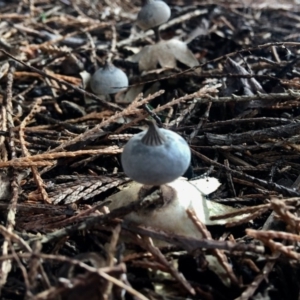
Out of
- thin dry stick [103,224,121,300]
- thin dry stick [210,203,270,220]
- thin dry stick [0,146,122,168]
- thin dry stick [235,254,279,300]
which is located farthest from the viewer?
thin dry stick [0,146,122,168]

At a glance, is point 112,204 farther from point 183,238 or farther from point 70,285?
point 70,285

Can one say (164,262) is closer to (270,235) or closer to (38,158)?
(270,235)

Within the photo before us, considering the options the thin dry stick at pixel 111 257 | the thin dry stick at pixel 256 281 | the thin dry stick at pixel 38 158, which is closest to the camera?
the thin dry stick at pixel 111 257

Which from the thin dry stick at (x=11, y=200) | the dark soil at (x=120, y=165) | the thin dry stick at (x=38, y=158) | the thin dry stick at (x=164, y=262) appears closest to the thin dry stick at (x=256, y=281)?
the dark soil at (x=120, y=165)

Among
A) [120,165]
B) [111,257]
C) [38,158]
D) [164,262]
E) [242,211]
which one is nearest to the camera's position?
[111,257]

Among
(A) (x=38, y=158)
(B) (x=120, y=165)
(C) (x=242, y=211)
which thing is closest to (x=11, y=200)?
(A) (x=38, y=158)

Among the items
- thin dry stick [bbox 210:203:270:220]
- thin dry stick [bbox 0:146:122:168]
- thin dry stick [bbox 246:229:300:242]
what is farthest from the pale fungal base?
thin dry stick [bbox 0:146:122:168]

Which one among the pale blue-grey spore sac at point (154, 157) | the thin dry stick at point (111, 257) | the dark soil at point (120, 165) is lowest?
the dark soil at point (120, 165)

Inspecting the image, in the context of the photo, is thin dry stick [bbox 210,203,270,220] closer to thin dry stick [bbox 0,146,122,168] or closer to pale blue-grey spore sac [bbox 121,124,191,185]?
pale blue-grey spore sac [bbox 121,124,191,185]

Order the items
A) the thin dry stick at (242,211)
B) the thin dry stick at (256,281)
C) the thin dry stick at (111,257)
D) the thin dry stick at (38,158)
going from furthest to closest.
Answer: the thin dry stick at (38,158)
the thin dry stick at (242,211)
the thin dry stick at (256,281)
the thin dry stick at (111,257)

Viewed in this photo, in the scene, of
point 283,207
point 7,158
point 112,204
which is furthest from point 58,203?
point 283,207

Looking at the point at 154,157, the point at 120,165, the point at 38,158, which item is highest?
the point at 154,157

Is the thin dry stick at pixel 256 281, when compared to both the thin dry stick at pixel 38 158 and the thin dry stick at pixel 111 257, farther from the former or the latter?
the thin dry stick at pixel 38 158
